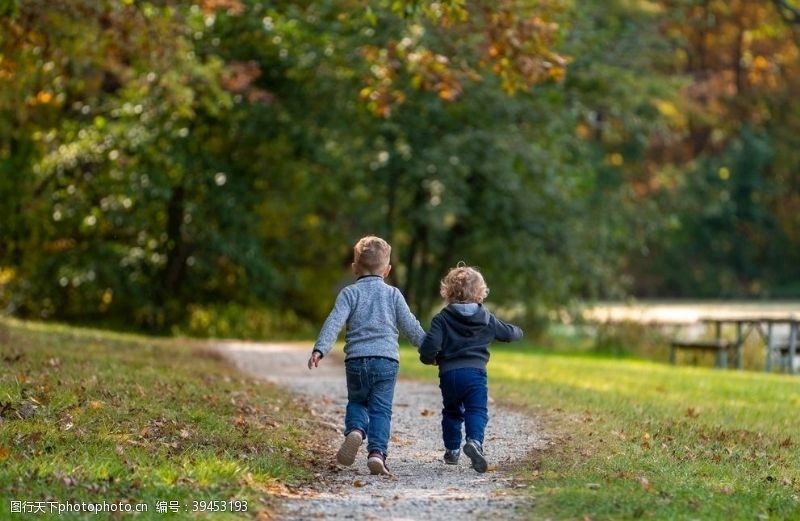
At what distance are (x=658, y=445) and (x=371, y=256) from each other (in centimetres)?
277

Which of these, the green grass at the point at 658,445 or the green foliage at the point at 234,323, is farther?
the green foliage at the point at 234,323

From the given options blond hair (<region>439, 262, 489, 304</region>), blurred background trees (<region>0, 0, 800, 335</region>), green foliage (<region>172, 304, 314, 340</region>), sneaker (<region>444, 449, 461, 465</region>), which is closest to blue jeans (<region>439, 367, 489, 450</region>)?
sneaker (<region>444, 449, 461, 465</region>)

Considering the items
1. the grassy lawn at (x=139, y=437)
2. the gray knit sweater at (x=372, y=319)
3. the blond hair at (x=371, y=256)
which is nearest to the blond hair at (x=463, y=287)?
the gray knit sweater at (x=372, y=319)

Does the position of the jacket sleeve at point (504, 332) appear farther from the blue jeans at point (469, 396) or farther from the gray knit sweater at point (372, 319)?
the gray knit sweater at point (372, 319)

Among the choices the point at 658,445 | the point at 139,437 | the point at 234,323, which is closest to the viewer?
the point at 139,437

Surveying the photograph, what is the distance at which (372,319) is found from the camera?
27.9ft

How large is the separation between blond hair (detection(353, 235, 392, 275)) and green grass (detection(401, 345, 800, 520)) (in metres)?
1.61

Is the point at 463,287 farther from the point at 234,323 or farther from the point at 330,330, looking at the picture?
the point at 234,323

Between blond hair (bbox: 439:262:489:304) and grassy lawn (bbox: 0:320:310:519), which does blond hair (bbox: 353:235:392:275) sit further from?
grassy lawn (bbox: 0:320:310:519)

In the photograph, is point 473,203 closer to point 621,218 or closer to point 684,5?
point 621,218

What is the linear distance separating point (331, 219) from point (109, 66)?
705cm

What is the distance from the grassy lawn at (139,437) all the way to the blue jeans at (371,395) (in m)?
0.48

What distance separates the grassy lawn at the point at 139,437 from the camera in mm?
7074

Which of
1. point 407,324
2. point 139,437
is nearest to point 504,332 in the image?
point 407,324
